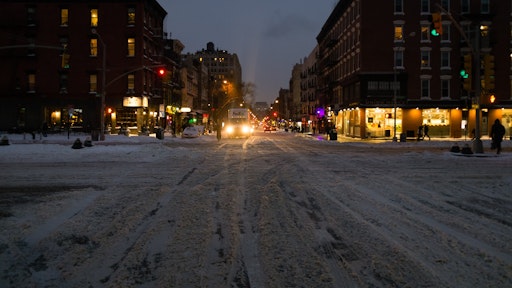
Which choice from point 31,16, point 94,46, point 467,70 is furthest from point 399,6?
point 31,16

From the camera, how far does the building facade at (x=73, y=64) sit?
5375 cm

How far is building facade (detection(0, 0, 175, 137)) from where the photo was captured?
176 ft

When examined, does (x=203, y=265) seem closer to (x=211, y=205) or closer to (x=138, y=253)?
(x=138, y=253)

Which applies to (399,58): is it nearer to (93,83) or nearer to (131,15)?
(131,15)

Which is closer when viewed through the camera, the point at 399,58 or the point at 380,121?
the point at 399,58

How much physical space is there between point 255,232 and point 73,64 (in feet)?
172

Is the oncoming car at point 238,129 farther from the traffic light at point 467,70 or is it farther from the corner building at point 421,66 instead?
the traffic light at point 467,70

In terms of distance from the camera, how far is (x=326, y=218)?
8.29 metres

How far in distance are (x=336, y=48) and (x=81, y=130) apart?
37.8 m

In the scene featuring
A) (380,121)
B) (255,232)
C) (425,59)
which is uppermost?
(425,59)

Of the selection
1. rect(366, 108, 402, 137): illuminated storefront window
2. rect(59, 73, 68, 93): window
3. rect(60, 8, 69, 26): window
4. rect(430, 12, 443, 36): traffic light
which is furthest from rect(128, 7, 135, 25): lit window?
rect(430, 12, 443, 36): traffic light

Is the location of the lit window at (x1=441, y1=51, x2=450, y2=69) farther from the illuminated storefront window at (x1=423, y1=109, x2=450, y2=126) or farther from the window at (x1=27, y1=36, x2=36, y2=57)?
the window at (x1=27, y1=36, x2=36, y2=57)

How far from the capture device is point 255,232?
7.22 m

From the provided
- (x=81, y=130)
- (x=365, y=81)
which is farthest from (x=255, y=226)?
Result: (x=81, y=130)
